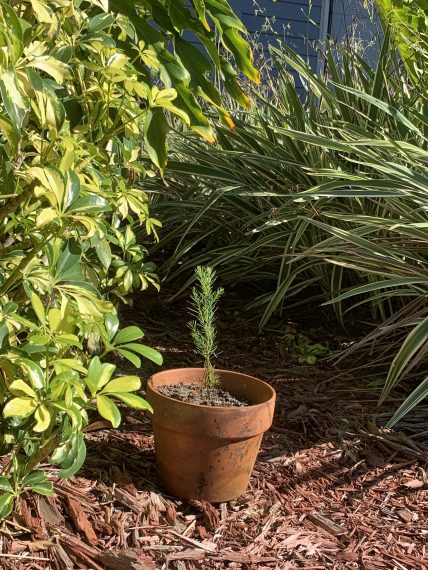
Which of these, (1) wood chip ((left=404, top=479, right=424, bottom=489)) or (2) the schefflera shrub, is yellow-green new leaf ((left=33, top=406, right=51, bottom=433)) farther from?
(1) wood chip ((left=404, top=479, right=424, bottom=489))

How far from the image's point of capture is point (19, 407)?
46.9 inches

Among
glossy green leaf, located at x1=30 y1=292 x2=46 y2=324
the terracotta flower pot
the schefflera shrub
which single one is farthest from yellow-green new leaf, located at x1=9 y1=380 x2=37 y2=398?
the terracotta flower pot

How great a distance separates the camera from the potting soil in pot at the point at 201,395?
1866 millimetres

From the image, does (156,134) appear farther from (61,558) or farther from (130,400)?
(61,558)

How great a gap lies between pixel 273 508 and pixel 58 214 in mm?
989

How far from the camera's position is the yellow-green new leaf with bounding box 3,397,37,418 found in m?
1.17

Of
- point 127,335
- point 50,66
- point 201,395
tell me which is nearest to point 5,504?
point 127,335

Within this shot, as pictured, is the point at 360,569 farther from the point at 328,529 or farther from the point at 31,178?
the point at 31,178

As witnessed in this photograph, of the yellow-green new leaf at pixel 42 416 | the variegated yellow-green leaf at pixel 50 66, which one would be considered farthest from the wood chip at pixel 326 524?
the variegated yellow-green leaf at pixel 50 66

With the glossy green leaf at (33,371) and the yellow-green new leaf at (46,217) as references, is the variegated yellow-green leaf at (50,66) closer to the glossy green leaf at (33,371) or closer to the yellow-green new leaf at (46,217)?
the yellow-green new leaf at (46,217)

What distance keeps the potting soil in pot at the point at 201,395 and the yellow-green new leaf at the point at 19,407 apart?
0.64 metres

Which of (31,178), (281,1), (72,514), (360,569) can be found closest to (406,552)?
(360,569)

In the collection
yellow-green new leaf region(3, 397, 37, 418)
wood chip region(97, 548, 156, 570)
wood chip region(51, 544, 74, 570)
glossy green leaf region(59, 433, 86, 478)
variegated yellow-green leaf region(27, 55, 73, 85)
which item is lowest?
wood chip region(97, 548, 156, 570)

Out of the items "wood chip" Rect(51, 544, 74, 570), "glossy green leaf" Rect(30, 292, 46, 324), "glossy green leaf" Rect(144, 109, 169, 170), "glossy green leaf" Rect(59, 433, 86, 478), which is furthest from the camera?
"glossy green leaf" Rect(144, 109, 169, 170)
